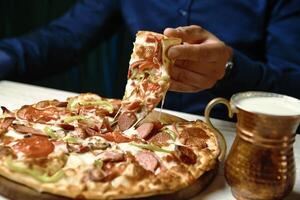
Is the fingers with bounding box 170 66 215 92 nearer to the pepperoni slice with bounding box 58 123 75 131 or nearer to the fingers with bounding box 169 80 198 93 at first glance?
the fingers with bounding box 169 80 198 93

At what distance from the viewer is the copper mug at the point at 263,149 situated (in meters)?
0.84

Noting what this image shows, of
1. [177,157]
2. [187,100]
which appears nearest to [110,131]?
[177,157]

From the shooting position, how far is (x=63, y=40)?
73.0 inches

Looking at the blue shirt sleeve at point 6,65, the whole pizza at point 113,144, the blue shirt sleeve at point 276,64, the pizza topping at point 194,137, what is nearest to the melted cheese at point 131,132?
the whole pizza at point 113,144

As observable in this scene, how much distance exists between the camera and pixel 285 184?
87cm

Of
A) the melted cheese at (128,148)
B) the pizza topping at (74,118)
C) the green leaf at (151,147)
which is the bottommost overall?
the pizza topping at (74,118)

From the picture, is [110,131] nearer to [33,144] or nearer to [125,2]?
[33,144]

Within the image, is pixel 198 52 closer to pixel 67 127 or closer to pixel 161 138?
pixel 161 138

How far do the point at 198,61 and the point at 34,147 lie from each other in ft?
1.48

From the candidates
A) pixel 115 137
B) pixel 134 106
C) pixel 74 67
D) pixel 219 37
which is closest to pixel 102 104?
pixel 134 106

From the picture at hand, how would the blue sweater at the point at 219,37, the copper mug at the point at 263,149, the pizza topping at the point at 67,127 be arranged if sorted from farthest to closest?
the blue sweater at the point at 219,37 < the pizza topping at the point at 67,127 < the copper mug at the point at 263,149

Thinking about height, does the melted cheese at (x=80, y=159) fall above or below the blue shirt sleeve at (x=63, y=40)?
above

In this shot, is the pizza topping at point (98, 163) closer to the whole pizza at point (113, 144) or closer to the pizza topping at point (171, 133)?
the whole pizza at point (113, 144)

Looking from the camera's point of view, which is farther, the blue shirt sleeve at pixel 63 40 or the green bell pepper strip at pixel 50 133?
the blue shirt sleeve at pixel 63 40
